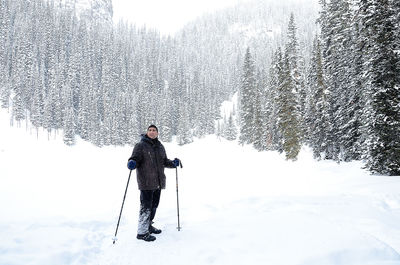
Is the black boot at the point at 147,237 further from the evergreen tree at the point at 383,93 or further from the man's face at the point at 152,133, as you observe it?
the evergreen tree at the point at 383,93

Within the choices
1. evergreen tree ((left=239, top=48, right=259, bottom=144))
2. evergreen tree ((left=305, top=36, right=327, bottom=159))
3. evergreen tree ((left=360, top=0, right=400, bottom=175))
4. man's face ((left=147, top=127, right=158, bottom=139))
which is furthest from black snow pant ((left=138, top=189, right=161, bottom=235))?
evergreen tree ((left=239, top=48, right=259, bottom=144))

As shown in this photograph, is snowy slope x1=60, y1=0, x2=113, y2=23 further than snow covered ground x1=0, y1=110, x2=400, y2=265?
Yes

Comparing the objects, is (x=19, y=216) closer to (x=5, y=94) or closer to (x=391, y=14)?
(x=391, y=14)

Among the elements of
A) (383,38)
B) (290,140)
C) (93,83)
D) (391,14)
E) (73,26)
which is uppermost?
(73,26)

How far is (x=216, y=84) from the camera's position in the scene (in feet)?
447

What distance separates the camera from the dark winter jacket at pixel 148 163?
5.93 meters

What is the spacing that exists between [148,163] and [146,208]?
37.3 inches

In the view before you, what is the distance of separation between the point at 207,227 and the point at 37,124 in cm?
9014

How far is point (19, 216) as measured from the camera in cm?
735

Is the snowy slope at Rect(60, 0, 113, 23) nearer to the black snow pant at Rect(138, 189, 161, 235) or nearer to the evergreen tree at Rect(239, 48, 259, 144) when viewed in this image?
the evergreen tree at Rect(239, 48, 259, 144)

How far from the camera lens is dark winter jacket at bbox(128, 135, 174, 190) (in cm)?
593

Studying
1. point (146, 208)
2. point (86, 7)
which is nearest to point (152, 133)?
point (146, 208)

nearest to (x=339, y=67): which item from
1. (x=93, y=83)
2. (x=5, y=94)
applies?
(x=5, y=94)

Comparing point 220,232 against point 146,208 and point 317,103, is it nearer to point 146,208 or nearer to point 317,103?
point 146,208
